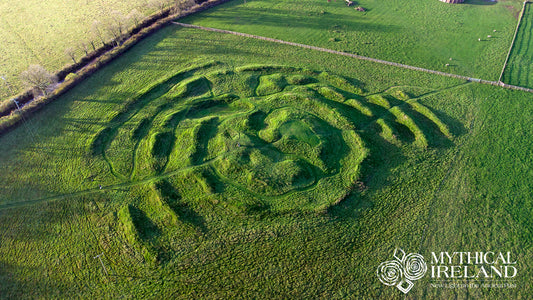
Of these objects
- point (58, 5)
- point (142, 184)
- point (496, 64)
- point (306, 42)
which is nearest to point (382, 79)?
point (306, 42)

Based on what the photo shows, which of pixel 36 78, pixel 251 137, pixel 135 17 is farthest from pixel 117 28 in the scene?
pixel 251 137

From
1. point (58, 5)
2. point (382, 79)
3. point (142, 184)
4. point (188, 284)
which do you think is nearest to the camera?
point (188, 284)

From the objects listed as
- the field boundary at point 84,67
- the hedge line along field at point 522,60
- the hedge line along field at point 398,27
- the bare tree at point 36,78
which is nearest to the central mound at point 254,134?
the field boundary at point 84,67

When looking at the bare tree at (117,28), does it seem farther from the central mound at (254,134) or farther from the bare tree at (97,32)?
the central mound at (254,134)

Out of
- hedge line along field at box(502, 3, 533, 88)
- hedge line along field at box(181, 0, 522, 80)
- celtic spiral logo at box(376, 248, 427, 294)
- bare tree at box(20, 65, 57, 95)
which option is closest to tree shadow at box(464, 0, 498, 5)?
hedge line along field at box(181, 0, 522, 80)

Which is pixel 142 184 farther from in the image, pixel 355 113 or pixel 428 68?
pixel 428 68

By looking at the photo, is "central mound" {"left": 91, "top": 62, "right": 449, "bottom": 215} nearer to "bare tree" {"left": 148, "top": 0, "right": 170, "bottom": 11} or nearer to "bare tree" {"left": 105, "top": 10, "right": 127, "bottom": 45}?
"bare tree" {"left": 105, "top": 10, "right": 127, "bottom": 45}

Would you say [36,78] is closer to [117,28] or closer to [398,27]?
[117,28]
